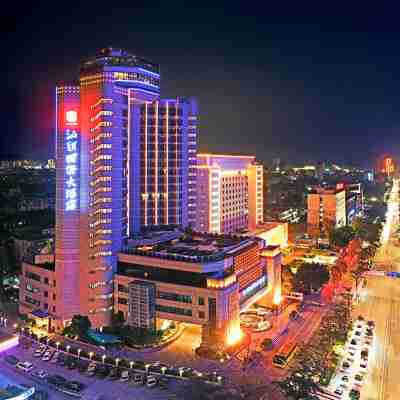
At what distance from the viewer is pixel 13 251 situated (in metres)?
63.5

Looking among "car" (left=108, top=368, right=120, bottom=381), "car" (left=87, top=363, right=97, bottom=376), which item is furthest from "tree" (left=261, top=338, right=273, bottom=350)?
"car" (left=87, top=363, right=97, bottom=376)

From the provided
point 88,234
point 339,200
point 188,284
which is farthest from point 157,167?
point 339,200

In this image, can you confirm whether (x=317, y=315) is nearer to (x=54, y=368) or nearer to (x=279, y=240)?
(x=54, y=368)

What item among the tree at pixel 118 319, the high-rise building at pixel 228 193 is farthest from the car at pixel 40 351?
the high-rise building at pixel 228 193

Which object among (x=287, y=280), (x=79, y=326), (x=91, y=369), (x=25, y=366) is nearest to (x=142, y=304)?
(x=79, y=326)

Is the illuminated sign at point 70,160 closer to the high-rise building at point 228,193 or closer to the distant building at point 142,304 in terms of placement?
the distant building at point 142,304

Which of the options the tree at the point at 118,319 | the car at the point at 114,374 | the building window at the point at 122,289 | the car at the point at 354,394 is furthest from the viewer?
the building window at the point at 122,289

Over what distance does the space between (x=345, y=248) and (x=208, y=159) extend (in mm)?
28219

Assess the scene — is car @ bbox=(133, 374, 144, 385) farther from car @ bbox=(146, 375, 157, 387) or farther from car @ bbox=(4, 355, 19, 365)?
car @ bbox=(4, 355, 19, 365)

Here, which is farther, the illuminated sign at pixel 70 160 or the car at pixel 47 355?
the illuminated sign at pixel 70 160

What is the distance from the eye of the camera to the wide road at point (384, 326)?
1216 inches

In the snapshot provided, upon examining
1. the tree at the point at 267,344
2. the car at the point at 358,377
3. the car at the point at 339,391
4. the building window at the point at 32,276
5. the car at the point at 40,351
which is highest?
the building window at the point at 32,276

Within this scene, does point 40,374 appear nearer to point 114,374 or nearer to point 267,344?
point 114,374

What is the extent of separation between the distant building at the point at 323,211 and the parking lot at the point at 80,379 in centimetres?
6169
